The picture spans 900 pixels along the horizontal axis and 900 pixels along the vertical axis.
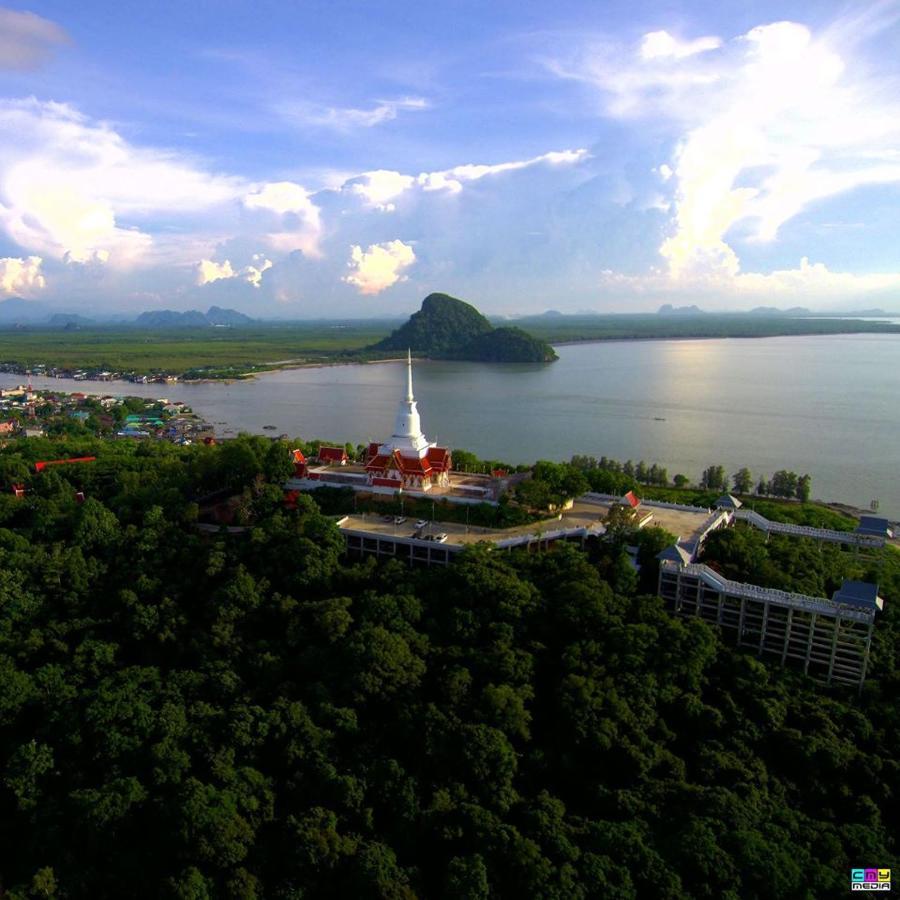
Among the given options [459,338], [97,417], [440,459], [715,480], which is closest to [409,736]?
[440,459]

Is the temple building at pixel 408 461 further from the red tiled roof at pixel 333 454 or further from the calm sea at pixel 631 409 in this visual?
the calm sea at pixel 631 409

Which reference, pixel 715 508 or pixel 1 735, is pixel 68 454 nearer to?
pixel 1 735

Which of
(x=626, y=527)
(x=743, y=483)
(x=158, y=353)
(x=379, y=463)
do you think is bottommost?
(x=743, y=483)

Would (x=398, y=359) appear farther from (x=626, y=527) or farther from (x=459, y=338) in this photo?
(x=626, y=527)


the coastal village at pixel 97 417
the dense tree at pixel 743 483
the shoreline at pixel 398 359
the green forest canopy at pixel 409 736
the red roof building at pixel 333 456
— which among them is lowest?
the green forest canopy at pixel 409 736

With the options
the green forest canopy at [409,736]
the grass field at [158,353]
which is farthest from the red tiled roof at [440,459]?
the grass field at [158,353]

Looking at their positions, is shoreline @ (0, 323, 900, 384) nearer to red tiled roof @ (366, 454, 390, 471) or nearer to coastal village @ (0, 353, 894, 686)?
coastal village @ (0, 353, 894, 686)

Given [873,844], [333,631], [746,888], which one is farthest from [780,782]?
[333,631]
